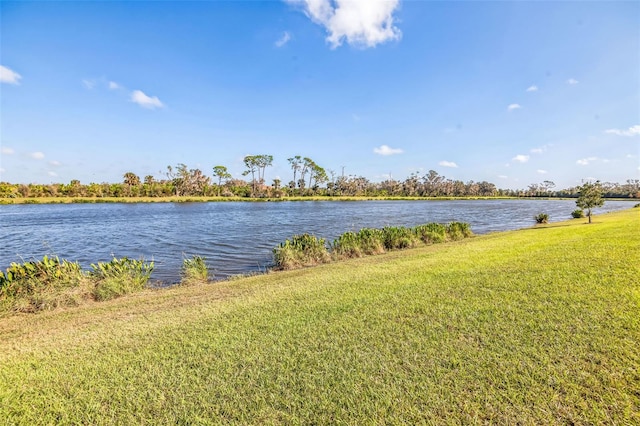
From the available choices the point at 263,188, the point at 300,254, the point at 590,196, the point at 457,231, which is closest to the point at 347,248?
the point at 300,254

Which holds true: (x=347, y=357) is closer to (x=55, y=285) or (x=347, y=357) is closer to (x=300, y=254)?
(x=55, y=285)

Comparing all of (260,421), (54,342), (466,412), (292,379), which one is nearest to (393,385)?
(466,412)

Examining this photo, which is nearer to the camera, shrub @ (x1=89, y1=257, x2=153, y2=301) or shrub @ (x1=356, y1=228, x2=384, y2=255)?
shrub @ (x1=89, y1=257, x2=153, y2=301)

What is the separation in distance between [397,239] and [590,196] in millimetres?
15817

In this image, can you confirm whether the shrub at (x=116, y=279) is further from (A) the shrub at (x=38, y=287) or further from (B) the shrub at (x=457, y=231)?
(B) the shrub at (x=457, y=231)

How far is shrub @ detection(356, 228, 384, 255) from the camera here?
13922mm

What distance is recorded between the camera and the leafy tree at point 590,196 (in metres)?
20.1

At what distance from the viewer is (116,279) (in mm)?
8062

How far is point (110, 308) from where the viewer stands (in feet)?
21.3

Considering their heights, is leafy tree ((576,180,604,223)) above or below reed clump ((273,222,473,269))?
above

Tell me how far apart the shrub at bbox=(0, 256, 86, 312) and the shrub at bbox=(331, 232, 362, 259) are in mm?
8880

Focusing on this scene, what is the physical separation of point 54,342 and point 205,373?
295cm

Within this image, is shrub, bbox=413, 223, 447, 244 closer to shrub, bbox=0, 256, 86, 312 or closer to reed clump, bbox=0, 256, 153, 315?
reed clump, bbox=0, 256, 153, 315

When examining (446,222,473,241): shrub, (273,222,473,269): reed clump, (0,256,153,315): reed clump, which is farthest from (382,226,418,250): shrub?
(0,256,153,315): reed clump
